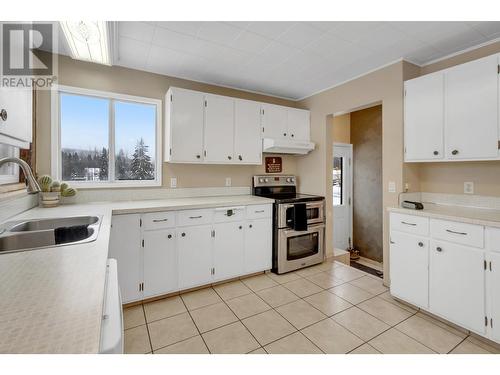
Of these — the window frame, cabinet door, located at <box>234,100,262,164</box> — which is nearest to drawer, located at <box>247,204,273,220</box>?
A: cabinet door, located at <box>234,100,262,164</box>

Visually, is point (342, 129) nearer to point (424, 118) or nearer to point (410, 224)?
point (424, 118)

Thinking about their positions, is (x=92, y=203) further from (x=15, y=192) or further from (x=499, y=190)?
(x=499, y=190)

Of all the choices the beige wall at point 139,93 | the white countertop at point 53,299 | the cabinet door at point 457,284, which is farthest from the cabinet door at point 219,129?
the cabinet door at point 457,284

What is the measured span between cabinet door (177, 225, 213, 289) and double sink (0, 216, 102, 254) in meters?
0.95

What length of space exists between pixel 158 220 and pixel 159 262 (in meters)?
0.44

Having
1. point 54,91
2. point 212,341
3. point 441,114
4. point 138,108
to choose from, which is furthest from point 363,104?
point 54,91

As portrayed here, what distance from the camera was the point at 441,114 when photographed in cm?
231

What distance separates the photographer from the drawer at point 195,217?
2576 mm

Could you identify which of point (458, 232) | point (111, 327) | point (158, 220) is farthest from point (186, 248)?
point (458, 232)

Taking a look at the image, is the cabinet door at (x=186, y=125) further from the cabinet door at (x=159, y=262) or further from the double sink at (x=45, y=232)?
the double sink at (x=45, y=232)

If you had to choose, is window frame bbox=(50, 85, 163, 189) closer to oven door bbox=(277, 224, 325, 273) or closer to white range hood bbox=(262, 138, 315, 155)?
white range hood bbox=(262, 138, 315, 155)

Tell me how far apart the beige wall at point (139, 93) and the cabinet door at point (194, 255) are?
81cm

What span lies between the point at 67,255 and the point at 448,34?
10.8 feet
